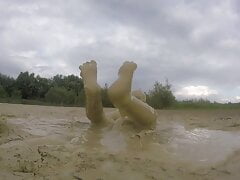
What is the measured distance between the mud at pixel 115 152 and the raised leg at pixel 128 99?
0.16 meters

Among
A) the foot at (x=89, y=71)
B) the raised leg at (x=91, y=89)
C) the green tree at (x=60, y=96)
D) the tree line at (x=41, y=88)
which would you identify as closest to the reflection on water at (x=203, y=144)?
the raised leg at (x=91, y=89)

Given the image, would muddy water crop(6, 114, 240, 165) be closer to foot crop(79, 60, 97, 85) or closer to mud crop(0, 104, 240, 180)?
mud crop(0, 104, 240, 180)

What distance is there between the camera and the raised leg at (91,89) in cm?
447

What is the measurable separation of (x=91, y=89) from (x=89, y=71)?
9.2 inches

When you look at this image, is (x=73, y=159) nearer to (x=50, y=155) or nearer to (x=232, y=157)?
(x=50, y=155)

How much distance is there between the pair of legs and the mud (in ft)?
0.51

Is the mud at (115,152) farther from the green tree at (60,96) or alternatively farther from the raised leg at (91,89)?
the green tree at (60,96)

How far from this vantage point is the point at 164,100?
1227 cm

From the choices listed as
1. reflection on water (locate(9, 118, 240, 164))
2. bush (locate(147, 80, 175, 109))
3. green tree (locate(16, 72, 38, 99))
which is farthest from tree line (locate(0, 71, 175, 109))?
reflection on water (locate(9, 118, 240, 164))

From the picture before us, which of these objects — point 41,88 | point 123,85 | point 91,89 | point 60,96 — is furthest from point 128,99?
point 41,88

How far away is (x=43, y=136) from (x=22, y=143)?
47cm

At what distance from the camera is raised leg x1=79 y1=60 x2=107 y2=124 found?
14.7 feet

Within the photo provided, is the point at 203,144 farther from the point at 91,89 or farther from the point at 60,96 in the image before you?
the point at 60,96

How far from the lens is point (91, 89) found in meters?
4.44
